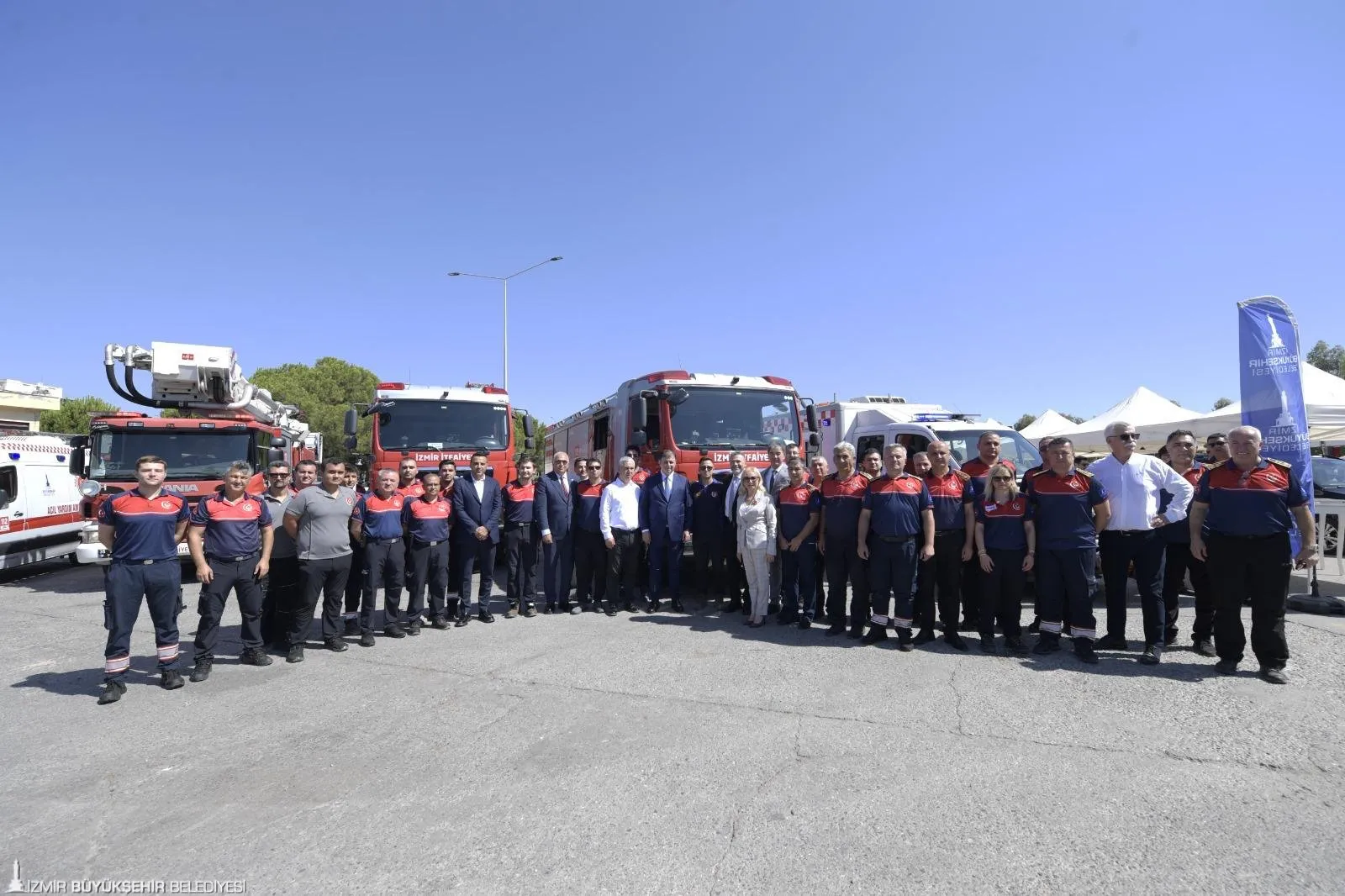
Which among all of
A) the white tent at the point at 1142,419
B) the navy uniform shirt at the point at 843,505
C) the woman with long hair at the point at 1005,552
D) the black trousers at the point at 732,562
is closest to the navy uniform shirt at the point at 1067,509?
the woman with long hair at the point at 1005,552

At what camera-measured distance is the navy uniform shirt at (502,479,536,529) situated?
7762mm

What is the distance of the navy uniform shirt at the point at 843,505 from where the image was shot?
21.3 ft

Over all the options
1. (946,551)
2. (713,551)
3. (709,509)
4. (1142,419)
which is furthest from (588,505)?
(1142,419)

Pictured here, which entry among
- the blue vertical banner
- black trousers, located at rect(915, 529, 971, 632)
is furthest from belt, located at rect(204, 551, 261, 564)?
the blue vertical banner

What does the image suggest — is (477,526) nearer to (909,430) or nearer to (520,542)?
(520,542)

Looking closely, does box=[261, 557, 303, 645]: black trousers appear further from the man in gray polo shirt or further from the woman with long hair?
the woman with long hair

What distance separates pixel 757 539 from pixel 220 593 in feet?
15.8

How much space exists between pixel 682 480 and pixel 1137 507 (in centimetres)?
453

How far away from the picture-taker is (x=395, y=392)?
35.8ft

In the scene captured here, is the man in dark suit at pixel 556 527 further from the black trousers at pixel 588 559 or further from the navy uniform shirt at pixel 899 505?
the navy uniform shirt at pixel 899 505

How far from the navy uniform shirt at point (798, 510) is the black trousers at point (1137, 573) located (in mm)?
2488

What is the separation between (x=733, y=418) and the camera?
386 inches

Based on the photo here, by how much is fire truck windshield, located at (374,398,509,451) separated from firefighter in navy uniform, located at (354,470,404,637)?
4.04 meters

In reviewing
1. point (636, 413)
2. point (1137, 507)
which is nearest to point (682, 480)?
point (636, 413)
